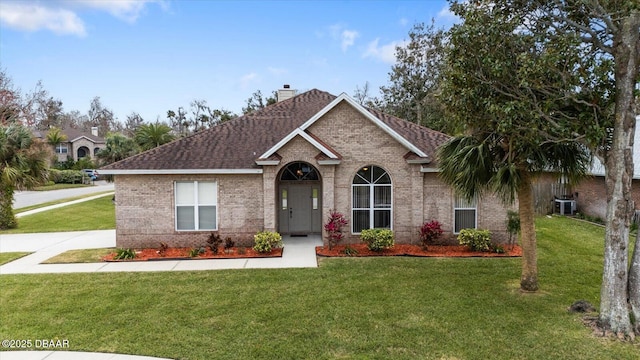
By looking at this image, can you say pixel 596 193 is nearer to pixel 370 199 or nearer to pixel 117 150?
pixel 370 199

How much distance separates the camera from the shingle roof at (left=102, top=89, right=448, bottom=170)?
1391 cm

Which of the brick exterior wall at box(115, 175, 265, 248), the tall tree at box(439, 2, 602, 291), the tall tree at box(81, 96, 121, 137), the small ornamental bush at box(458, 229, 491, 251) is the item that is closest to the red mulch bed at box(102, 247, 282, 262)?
the brick exterior wall at box(115, 175, 265, 248)

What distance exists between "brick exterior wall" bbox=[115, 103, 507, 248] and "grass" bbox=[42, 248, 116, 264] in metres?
0.67

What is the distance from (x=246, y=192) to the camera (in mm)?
14102

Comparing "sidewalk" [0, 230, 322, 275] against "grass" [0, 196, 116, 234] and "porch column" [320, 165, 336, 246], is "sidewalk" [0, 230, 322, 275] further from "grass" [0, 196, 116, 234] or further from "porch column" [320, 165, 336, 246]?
"grass" [0, 196, 116, 234]

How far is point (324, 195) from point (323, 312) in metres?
6.30

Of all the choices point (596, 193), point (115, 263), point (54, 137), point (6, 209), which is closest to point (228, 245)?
point (115, 263)

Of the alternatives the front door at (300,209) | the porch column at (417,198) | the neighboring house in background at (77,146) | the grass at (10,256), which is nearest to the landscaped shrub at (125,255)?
the grass at (10,256)

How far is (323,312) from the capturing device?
27.0 feet

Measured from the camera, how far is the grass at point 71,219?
18766 mm

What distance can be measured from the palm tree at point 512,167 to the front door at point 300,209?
743 centimetres

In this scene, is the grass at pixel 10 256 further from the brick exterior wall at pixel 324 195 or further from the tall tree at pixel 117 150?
the tall tree at pixel 117 150

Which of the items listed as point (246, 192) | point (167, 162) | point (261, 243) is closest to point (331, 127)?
point (246, 192)

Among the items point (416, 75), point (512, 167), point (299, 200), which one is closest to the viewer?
point (512, 167)
